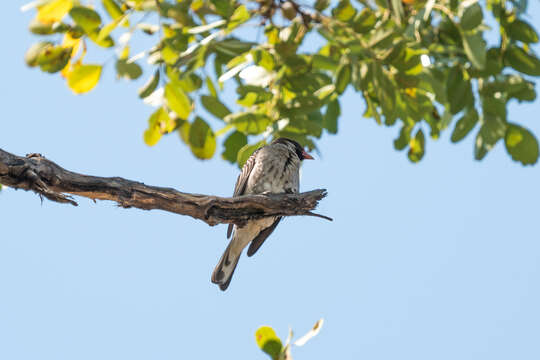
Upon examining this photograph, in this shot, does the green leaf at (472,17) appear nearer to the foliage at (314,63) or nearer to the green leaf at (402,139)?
the foliage at (314,63)

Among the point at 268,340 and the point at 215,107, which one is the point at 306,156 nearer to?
the point at 215,107

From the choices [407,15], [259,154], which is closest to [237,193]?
[259,154]

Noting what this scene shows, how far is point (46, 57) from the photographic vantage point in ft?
9.08

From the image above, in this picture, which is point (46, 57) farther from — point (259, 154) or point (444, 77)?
point (259, 154)

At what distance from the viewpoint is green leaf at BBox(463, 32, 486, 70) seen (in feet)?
7.01

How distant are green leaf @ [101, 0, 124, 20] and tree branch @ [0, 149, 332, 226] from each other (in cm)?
108

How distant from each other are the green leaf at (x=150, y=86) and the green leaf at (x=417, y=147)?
1.59 meters

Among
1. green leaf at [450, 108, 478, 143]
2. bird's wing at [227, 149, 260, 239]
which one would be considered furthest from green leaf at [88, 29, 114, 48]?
bird's wing at [227, 149, 260, 239]

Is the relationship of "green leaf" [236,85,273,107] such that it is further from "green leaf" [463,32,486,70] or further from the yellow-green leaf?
"green leaf" [463,32,486,70]

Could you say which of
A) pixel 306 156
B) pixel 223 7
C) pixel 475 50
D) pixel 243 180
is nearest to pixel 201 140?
pixel 223 7

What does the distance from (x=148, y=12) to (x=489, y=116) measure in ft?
5.10

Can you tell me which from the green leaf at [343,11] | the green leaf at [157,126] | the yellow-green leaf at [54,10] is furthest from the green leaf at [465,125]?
the yellow-green leaf at [54,10]

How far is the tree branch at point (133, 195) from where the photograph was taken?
329 cm

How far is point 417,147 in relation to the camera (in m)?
3.49
